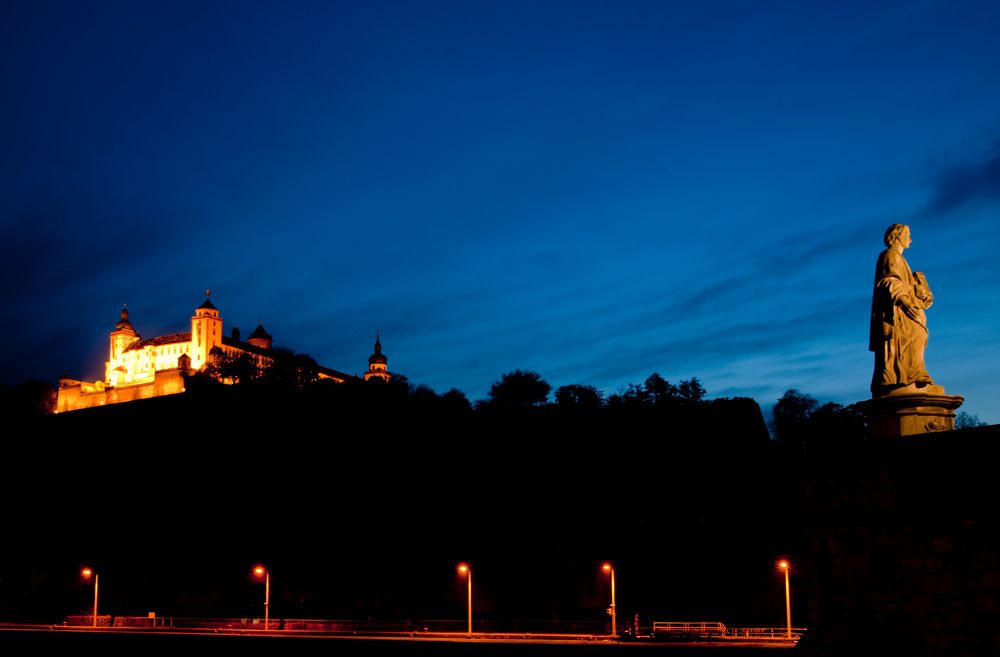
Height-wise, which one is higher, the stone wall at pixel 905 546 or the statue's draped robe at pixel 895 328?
the statue's draped robe at pixel 895 328

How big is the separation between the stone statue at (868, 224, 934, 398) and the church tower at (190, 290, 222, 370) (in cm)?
14394

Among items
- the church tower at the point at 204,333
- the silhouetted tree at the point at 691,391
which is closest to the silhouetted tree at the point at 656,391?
the silhouetted tree at the point at 691,391

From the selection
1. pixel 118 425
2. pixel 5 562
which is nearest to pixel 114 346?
pixel 118 425

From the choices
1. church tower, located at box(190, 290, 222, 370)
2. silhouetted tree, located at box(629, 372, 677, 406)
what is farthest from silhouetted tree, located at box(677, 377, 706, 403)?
church tower, located at box(190, 290, 222, 370)

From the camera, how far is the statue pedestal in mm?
13383

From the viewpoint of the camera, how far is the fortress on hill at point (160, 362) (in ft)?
477

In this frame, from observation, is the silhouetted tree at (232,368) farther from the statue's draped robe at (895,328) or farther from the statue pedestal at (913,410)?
the statue pedestal at (913,410)

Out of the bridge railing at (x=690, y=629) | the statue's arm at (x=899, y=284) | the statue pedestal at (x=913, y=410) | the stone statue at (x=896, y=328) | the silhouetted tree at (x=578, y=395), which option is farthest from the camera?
the silhouetted tree at (x=578, y=395)

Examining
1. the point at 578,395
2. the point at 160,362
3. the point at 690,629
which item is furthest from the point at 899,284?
the point at 160,362

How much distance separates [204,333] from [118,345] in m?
22.5

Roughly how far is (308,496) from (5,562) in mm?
21841

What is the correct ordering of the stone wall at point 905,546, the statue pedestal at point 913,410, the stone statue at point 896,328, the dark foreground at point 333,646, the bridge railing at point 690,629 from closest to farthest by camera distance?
the stone wall at point 905,546
the statue pedestal at point 913,410
the stone statue at point 896,328
the dark foreground at point 333,646
the bridge railing at point 690,629

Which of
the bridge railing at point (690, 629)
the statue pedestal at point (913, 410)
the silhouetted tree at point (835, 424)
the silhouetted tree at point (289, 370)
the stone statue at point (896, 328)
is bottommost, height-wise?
the bridge railing at point (690, 629)

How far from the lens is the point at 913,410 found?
44.0 feet
